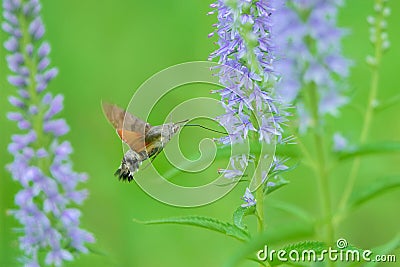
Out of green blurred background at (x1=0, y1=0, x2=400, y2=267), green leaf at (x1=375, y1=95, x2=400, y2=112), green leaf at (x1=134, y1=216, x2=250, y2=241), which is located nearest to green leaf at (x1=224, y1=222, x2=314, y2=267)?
green leaf at (x1=134, y1=216, x2=250, y2=241)

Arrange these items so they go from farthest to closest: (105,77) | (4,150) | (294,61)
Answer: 1. (105,77)
2. (4,150)
3. (294,61)

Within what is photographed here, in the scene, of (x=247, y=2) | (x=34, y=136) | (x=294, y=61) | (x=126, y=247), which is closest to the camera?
(x=294, y=61)

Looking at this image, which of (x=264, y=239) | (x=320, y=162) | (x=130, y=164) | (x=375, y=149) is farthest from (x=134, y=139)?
(x=264, y=239)

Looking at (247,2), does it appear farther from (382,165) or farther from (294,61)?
(382,165)

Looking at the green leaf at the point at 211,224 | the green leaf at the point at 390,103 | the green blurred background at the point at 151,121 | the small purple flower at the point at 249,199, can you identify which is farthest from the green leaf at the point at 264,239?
the green blurred background at the point at 151,121

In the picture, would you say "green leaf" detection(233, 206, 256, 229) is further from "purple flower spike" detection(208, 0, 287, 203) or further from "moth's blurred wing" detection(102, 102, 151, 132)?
"moth's blurred wing" detection(102, 102, 151, 132)

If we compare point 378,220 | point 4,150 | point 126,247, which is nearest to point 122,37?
point 4,150

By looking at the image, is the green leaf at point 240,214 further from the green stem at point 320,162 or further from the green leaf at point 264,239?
the green leaf at point 264,239
